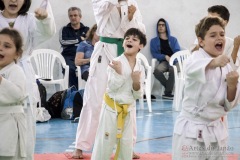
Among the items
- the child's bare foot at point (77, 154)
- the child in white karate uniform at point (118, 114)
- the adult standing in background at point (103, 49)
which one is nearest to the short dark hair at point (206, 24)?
the child in white karate uniform at point (118, 114)

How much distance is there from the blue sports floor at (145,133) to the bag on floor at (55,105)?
23 centimetres

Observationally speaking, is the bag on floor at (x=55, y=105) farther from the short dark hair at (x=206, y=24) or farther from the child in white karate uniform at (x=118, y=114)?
the short dark hair at (x=206, y=24)

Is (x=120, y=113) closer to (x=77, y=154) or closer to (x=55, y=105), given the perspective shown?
(x=77, y=154)

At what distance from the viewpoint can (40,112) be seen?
27.2ft

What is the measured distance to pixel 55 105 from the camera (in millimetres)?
9180

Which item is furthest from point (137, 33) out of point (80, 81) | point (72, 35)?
point (72, 35)

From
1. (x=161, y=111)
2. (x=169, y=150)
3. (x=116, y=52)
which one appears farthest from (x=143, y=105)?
(x=116, y=52)

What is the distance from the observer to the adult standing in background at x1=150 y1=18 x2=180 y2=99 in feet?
38.8

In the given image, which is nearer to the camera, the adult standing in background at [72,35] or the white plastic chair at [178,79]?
the white plastic chair at [178,79]

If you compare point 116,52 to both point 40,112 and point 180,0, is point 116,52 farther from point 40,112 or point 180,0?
point 180,0

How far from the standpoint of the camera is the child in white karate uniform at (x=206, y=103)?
3928 mm

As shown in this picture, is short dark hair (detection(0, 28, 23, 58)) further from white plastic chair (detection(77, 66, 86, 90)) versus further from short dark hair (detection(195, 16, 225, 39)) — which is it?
white plastic chair (detection(77, 66, 86, 90))

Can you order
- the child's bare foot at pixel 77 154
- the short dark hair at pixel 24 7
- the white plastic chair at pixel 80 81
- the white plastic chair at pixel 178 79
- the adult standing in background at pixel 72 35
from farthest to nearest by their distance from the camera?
the adult standing in background at pixel 72 35, the white plastic chair at pixel 178 79, the white plastic chair at pixel 80 81, the child's bare foot at pixel 77 154, the short dark hair at pixel 24 7

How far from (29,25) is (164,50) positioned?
7590mm
